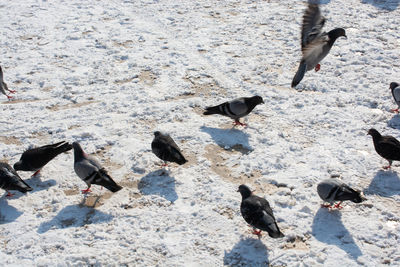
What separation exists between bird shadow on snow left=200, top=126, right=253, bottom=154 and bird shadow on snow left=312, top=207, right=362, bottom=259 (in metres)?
1.64

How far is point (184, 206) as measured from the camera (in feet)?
16.4

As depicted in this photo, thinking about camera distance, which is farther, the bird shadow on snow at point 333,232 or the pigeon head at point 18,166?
the pigeon head at point 18,166

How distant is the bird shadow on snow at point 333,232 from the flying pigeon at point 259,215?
610 mm

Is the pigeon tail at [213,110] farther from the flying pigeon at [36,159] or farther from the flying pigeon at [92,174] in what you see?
the flying pigeon at [36,159]

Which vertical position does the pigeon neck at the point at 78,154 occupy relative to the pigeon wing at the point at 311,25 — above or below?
below

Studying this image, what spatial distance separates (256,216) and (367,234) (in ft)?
4.32

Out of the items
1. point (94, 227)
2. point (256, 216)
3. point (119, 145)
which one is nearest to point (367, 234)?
point (256, 216)

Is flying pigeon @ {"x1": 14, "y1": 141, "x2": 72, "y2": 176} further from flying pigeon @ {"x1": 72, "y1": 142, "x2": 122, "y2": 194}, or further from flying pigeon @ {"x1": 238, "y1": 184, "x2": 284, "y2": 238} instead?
flying pigeon @ {"x1": 238, "y1": 184, "x2": 284, "y2": 238}

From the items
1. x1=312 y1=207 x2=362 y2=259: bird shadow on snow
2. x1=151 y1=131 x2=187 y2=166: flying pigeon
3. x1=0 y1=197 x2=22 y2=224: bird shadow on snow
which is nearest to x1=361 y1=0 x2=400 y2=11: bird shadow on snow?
x1=312 y1=207 x2=362 y2=259: bird shadow on snow

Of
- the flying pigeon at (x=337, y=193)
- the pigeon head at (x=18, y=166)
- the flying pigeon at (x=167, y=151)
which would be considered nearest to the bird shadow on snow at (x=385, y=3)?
the flying pigeon at (x=337, y=193)

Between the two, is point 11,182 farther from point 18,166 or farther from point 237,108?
point 237,108

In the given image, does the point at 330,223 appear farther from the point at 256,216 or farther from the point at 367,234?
the point at 256,216

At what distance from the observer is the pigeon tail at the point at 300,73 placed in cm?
696

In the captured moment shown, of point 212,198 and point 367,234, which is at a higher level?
point 367,234
